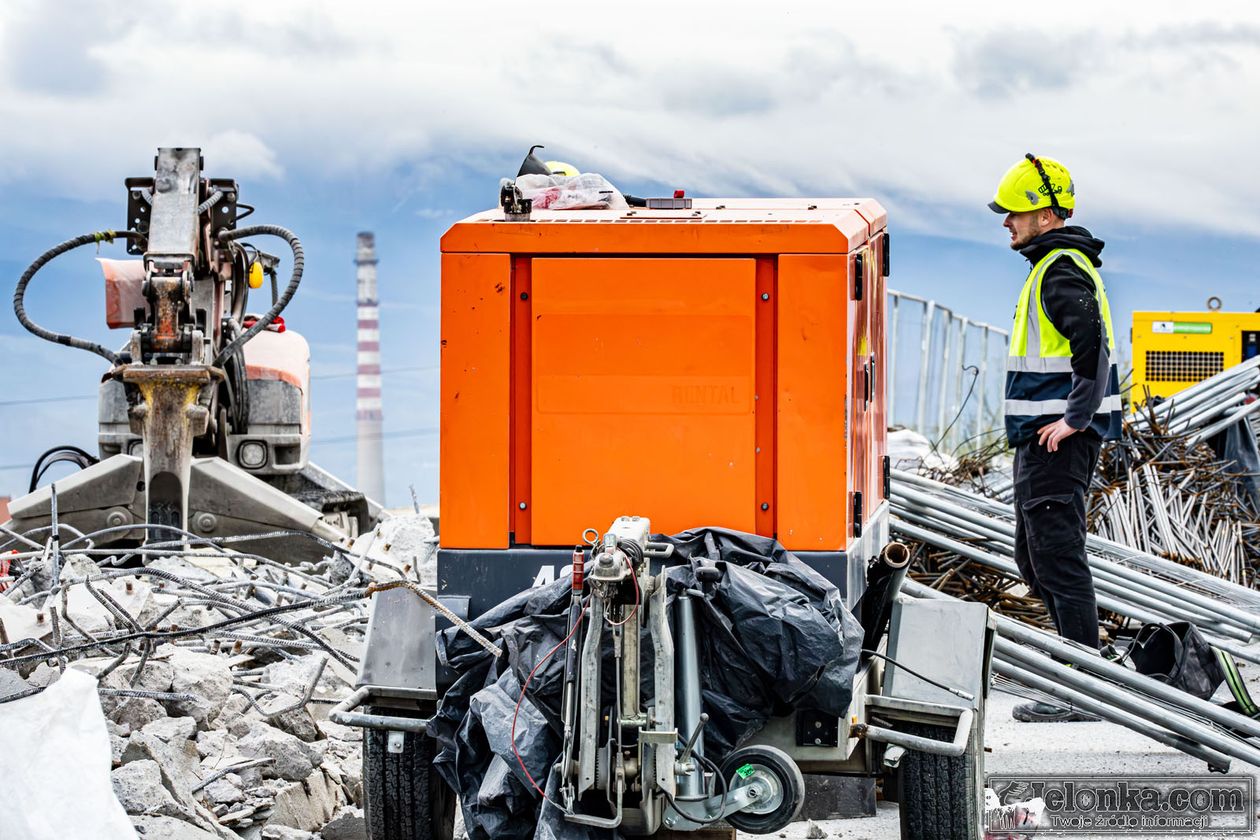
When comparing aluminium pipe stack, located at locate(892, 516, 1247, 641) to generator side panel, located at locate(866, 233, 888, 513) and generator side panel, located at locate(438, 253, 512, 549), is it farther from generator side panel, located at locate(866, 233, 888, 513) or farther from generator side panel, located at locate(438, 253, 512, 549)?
generator side panel, located at locate(438, 253, 512, 549)

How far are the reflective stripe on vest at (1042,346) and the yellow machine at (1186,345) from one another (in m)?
6.65

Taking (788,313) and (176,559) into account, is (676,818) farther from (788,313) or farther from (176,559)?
(176,559)

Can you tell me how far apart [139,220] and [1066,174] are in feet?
20.2

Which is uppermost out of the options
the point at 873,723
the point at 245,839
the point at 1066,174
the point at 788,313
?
the point at 1066,174

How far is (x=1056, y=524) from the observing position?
6.99m

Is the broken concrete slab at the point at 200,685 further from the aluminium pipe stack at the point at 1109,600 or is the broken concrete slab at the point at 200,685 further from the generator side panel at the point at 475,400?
the aluminium pipe stack at the point at 1109,600

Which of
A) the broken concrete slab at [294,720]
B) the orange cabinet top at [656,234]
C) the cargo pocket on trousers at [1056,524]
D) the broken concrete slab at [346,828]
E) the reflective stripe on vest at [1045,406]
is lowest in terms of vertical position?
the broken concrete slab at [346,828]

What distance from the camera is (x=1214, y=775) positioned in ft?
20.7

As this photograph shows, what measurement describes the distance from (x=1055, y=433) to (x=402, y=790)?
3.34m

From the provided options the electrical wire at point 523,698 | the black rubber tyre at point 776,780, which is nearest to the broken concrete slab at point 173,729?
the electrical wire at point 523,698

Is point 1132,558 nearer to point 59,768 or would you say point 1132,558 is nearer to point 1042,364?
point 1042,364

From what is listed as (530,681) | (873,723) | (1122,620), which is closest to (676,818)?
(530,681)

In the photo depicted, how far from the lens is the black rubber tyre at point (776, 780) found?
4152mm

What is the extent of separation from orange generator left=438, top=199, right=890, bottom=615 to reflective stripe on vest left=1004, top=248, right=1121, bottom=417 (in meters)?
2.44
